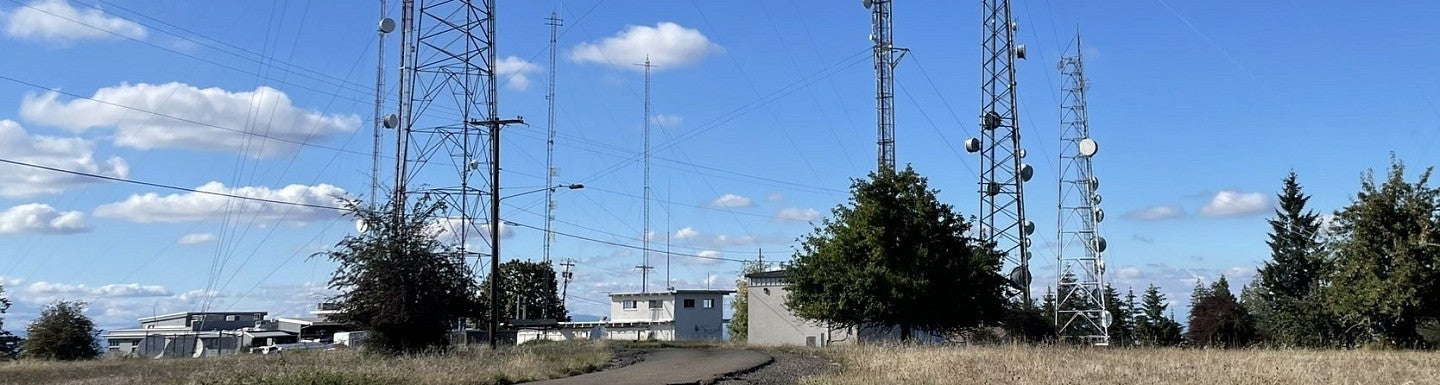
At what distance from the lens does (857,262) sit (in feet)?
135

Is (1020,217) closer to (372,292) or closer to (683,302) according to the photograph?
(372,292)

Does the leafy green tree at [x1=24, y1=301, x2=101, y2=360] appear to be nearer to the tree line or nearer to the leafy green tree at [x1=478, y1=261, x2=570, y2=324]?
the tree line

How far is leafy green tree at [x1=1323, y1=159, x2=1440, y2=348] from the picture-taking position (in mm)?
38281

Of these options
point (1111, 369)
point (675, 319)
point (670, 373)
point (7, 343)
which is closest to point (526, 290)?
point (675, 319)

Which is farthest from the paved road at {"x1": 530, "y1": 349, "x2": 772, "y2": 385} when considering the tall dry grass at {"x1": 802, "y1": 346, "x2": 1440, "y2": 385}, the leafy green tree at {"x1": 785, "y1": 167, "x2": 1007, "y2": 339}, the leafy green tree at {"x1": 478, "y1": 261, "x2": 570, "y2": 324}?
the leafy green tree at {"x1": 478, "y1": 261, "x2": 570, "y2": 324}

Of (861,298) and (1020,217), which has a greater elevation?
(1020,217)

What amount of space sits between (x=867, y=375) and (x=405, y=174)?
26.5 meters

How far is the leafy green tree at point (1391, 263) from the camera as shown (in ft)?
126

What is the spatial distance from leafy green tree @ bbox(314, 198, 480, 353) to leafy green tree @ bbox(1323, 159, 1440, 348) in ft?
105

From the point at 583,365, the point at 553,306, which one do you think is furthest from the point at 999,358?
the point at 553,306

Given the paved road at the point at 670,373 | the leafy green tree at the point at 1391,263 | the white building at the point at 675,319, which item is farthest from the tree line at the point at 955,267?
the white building at the point at 675,319

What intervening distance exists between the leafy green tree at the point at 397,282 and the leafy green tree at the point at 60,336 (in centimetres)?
2102

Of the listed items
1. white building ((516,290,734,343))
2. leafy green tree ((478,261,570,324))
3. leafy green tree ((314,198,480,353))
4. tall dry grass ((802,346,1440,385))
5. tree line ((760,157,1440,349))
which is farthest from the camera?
leafy green tree ((478,261,570,324))

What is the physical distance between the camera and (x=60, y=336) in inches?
1797
